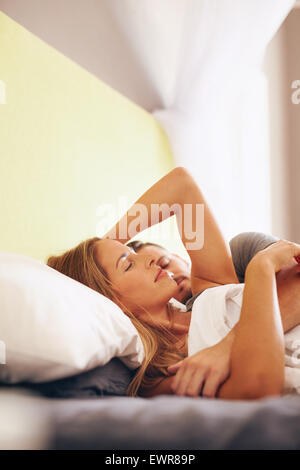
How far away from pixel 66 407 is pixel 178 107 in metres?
1.80

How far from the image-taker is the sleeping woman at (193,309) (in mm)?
620

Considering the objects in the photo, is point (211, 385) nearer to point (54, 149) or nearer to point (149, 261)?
point (149, 261)

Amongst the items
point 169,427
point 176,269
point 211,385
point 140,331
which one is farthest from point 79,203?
point 169,427

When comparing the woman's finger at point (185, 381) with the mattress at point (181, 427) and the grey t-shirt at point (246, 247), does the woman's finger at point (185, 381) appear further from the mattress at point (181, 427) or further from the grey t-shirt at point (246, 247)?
the grey t-shirt at point (246, 247)

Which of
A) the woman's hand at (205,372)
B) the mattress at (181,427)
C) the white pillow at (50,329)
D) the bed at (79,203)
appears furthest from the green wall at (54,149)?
the mattress at (181,427)

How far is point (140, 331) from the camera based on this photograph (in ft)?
2.78

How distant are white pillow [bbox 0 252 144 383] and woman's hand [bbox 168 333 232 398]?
0.38 ft

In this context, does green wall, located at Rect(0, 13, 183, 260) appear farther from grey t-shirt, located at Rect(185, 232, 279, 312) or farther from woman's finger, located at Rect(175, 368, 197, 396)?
woman's finger, located at Rect(175, 368, 197, 396)

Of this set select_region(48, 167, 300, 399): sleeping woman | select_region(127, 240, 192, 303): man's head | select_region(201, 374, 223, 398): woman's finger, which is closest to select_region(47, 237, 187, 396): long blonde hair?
select_region(48, 167, 300, 399): sleeping woman

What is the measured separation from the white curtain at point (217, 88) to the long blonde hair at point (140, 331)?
3.33 ft

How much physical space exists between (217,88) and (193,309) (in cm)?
144
